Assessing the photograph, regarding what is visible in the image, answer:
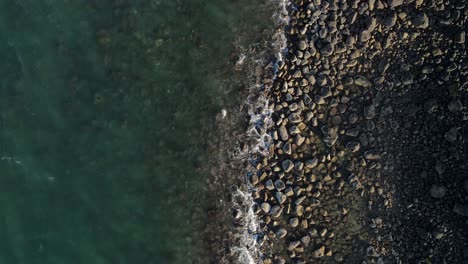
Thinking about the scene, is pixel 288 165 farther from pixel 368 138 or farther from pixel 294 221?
pixel 368 138

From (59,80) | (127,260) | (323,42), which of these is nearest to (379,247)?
(323,42)

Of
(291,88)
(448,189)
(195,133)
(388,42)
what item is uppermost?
(388,42)

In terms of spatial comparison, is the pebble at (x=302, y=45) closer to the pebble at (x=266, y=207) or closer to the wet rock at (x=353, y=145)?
the wet rock at (x=353, y=145)

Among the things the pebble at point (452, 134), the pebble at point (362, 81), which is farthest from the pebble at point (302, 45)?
the pebble at point (452, 134)

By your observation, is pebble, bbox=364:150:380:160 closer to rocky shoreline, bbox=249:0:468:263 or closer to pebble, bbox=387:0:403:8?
rocky shoreline, bbox=249:0:468:263

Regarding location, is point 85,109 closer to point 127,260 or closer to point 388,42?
point 127,260
